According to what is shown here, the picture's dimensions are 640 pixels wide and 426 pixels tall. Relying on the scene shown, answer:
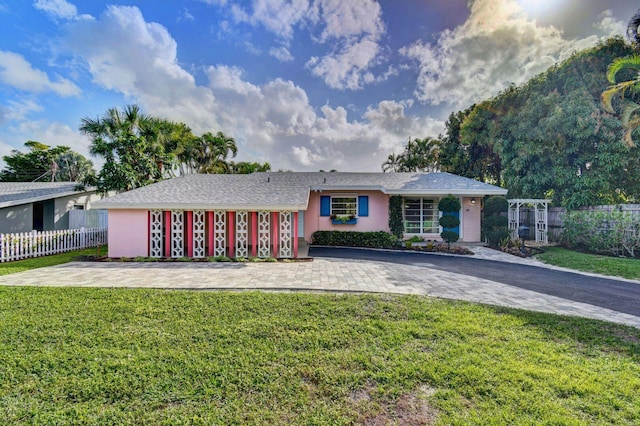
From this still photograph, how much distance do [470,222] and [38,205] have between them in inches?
998

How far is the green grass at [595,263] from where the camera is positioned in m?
8.29

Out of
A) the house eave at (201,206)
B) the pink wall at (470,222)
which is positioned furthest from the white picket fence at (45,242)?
the pink wall at (470,222)

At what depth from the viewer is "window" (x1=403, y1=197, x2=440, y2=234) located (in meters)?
14.9

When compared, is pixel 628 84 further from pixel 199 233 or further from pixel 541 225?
pixel 199 233

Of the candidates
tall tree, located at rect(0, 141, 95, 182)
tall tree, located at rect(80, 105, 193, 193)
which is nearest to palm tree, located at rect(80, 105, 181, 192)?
tall tree, located at rect(80, 105, 193, 193)

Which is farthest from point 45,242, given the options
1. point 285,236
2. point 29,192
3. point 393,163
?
point 393,163

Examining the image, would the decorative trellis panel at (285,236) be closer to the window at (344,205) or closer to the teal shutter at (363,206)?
the window at (344,205)

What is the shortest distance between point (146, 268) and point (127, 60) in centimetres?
1163

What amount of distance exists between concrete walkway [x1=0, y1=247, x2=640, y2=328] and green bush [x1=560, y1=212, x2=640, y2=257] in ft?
26.9

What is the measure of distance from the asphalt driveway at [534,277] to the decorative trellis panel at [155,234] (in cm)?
608

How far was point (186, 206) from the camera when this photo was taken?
10.0 meters

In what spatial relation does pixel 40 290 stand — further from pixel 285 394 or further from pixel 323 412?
pixel 323 412

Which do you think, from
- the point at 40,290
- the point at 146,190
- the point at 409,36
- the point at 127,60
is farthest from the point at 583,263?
the point at 127,60

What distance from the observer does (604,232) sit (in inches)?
442
